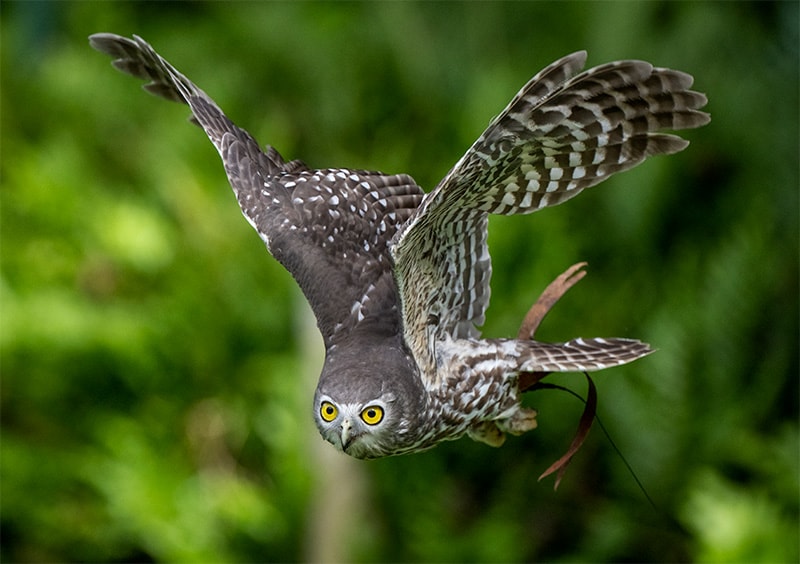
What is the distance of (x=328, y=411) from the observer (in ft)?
7.64

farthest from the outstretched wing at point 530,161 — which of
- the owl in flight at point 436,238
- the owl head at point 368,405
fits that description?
the owl head at point 368,405

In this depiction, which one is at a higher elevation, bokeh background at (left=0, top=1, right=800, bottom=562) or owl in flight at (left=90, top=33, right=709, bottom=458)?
owl in flight at (left=90, top=33, right=709, bottom=458)

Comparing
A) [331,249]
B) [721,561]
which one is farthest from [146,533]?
[331,249]

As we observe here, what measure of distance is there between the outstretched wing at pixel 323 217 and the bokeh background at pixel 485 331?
119 inches

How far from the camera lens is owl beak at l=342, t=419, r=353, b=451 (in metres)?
2.30

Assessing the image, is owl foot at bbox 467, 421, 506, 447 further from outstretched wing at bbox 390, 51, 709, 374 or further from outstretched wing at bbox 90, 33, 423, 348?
outstretched wing at bbox 90, 33, 423, 348

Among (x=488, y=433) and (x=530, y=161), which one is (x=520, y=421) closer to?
(x=488, y=433)

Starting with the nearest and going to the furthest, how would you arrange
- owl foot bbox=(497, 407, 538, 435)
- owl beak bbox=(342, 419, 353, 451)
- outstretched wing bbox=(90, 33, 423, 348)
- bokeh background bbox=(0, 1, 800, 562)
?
owl beak bbox=(342, 419, 353, 451), outstretched wing bbox=(90, 33, 423, 348), owl foot bbox=(497, 407, 538, 435), bokeh background bbox=(0, 1, 800, 562)

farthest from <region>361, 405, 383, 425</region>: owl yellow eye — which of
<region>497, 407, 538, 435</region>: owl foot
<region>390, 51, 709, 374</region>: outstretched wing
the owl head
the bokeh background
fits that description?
the bokeh background

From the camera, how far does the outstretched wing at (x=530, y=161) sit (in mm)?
2133

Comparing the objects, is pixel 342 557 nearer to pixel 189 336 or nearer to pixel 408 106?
pixel 189 336

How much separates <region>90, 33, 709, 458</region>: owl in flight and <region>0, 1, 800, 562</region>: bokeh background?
10.1 feet

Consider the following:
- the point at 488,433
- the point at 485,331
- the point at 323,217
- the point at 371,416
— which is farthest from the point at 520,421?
the point at 485,331

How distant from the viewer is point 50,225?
7898 mm
